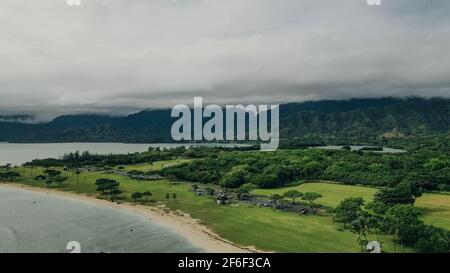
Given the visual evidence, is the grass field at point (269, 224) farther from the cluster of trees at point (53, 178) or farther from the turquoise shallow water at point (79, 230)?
the cluster of trees at point (53, 178)

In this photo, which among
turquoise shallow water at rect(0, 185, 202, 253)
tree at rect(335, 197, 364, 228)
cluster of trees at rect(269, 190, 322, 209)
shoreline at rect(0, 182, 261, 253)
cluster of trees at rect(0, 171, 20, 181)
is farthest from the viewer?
cluster of trees at rect(0, 171, 20, 181)

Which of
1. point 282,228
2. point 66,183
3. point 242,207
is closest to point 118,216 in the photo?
point 242,207

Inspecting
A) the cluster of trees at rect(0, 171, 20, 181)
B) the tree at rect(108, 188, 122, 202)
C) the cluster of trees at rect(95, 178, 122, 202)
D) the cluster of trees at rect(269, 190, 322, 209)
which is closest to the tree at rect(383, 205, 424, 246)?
the cluster of trees at rect(269, 190, 322, 209)

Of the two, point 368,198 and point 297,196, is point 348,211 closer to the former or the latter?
point 297,196

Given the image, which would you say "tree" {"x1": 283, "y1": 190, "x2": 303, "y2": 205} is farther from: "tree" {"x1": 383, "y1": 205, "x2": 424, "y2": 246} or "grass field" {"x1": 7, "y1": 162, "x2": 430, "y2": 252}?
"tree" {"x1": 383, "y1": 205, "x2": 424, "y2": 246}

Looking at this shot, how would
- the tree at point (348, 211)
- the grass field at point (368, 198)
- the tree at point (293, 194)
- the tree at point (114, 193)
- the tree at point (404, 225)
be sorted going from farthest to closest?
the tree at point (114, 193) < the tree at point (293, 194) < the grass field at point (368, 198) < the tree at point (348, 211) < the tree at point (404, 225)

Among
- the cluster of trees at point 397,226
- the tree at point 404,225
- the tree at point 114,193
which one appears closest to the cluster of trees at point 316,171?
the tree at point 114,193

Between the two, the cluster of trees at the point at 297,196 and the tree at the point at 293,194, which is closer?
the cluster of trees at the point at 297,196
